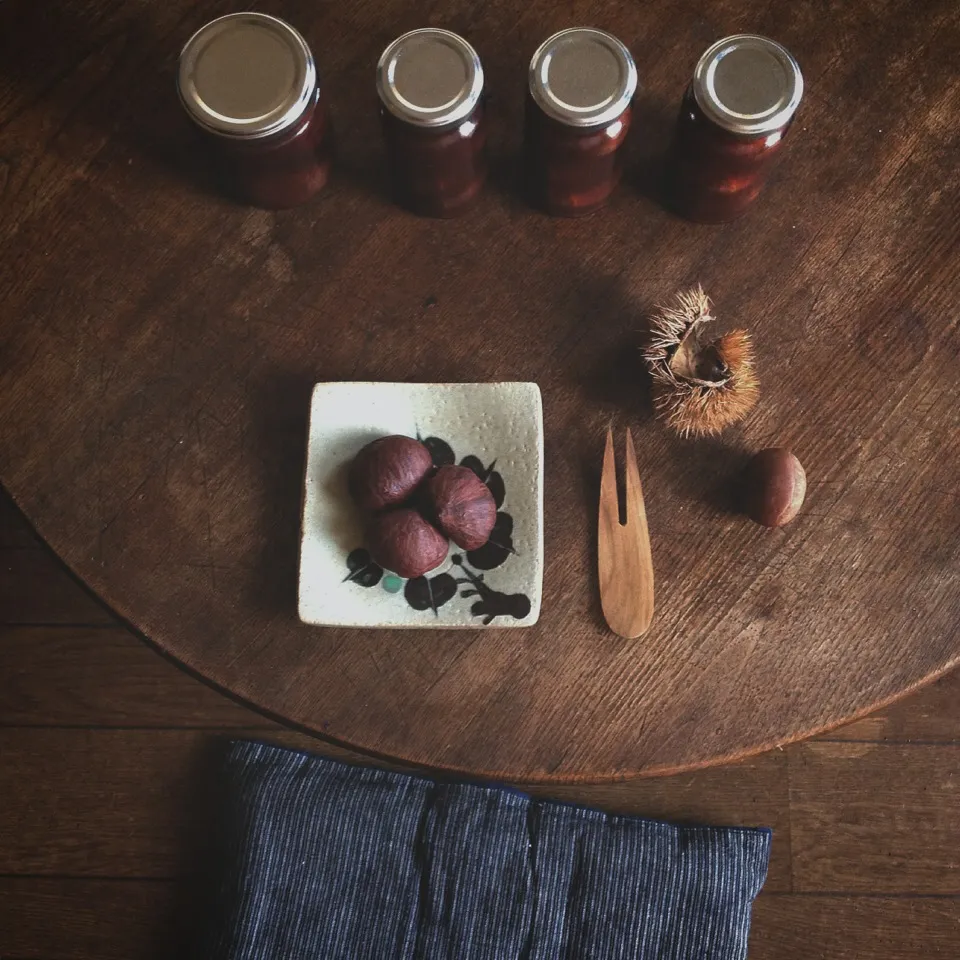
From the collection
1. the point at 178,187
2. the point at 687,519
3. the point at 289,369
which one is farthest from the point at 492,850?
the point at 178,187

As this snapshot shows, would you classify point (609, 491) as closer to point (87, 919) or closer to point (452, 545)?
point (452, 545)

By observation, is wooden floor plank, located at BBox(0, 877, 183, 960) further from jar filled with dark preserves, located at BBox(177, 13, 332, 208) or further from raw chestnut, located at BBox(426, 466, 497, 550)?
jar filled with dark preserves, located at BBox(177, 13, 332, 208)

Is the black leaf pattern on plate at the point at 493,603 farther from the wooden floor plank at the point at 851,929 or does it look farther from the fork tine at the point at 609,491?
the wooden floor plank at the point at 851,929

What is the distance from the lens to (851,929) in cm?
114

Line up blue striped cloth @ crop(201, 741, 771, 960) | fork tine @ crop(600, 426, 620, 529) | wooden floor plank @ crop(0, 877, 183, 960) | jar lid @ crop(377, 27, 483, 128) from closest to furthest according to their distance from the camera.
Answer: jar lid @ crop(377, 27, 483, 128), fork tine @ crop(600, 426, 620, 529), blue striped cloth @ crop(201, 741, 771, 960), wooden floor plank @ crop(0, 877, 183, 960)

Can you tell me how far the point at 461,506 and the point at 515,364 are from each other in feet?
0.54

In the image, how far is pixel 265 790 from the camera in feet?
3.32

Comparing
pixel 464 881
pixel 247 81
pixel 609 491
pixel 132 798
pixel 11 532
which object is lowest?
pixel 132 798

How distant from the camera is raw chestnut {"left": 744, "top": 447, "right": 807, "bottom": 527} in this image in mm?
744

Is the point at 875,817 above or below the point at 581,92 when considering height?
below

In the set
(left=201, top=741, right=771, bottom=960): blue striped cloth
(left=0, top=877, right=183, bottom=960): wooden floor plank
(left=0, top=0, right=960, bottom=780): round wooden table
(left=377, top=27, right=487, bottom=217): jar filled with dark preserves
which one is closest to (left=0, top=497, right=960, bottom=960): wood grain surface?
(left=0, top=877, right=183, bottom=960): wooden floor plank

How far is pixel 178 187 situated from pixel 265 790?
68 cm

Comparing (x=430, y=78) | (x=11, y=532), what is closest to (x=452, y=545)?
(x=430, y=78)

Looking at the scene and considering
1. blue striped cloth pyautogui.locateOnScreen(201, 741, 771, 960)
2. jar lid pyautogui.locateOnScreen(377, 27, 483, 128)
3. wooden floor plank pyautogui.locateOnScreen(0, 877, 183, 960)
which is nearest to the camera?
jar lid pyautogui.locateOnScreen(377, 27, 483, 128)
